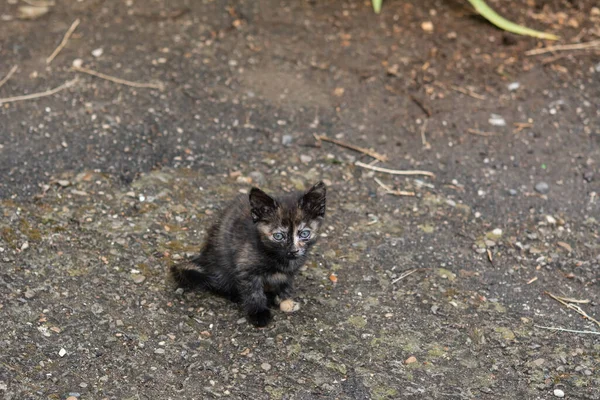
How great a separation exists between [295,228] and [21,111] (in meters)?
2.95

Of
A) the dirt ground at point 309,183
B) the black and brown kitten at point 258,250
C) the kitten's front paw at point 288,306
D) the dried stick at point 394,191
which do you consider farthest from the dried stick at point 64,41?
the kitten's front paw at point 288,306

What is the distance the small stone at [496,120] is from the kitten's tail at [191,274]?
9.79 feet

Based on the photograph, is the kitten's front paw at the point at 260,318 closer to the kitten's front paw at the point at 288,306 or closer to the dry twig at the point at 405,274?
the kitten's front paw at the point at 288,306

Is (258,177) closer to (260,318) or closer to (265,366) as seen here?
(260,318)

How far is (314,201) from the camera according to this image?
14.5ft

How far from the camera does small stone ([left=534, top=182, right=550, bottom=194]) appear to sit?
5918 millimetres

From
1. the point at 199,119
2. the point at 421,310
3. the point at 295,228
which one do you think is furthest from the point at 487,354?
the point at 199,119

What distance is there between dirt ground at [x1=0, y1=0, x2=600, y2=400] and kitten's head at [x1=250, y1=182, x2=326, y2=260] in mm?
522

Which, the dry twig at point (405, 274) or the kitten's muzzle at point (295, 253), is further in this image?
the dry twig at point (405, 274)

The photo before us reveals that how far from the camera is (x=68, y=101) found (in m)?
6.34

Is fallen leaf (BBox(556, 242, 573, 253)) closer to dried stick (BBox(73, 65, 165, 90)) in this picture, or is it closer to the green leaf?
the green leaf

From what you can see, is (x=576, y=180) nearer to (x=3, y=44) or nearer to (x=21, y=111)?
(x=21, y=111)

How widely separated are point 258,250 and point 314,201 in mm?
428

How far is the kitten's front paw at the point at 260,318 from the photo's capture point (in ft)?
14.9
